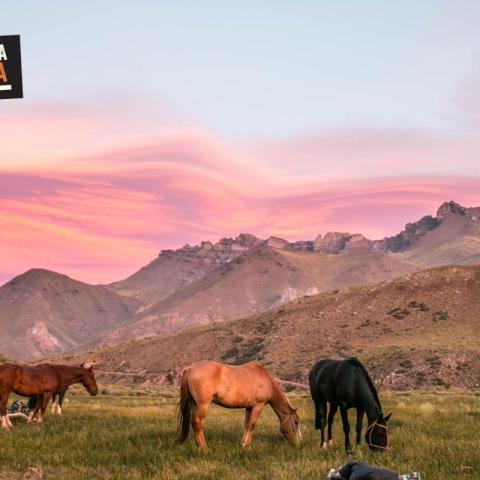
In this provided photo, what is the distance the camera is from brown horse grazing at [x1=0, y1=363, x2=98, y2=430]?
59.0ft

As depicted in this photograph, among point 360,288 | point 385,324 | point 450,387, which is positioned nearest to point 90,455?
point 450,387

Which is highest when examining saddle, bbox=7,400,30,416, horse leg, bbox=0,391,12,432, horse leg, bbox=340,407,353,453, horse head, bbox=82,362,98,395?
horse leg, bbox=340,407,353,453

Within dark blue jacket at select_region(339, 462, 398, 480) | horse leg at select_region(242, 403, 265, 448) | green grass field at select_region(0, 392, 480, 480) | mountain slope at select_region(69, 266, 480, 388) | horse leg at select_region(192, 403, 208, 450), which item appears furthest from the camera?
mountain slope at select_region(69, 266, 480, 388)

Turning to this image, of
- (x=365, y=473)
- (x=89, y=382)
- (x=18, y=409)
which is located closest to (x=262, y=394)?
(x=365, y=473)

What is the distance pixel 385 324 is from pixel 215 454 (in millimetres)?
88949

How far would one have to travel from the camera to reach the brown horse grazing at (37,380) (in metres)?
18.0

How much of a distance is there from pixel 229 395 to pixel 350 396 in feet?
9.34

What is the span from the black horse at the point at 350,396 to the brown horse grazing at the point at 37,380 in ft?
28.6

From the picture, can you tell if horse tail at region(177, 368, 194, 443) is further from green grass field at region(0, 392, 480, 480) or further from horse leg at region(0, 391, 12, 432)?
horse leg at region(0, 391, 12, 432)

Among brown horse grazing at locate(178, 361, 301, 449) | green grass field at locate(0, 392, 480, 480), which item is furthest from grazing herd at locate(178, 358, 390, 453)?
green grass field at locate(0, 392, 480, 480)

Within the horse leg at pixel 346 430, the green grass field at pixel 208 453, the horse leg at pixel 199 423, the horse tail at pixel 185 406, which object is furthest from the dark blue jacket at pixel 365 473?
the horse tail at pixel 185 406

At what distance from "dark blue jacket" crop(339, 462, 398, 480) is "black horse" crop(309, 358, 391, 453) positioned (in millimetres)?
3954

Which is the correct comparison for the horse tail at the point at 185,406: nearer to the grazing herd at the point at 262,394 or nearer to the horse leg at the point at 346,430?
the grazing herd at the point at 262,394

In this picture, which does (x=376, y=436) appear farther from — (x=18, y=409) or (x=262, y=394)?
(x=18, y=409)
